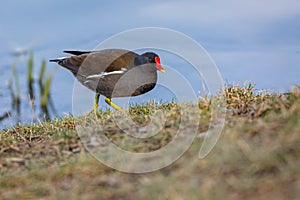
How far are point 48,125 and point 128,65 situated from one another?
1.47 meters

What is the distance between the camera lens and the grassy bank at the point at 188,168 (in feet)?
11.2

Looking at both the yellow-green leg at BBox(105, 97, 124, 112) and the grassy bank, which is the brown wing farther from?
the grassy bank

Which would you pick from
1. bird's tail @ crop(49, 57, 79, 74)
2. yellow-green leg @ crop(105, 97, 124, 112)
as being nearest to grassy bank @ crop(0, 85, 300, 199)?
yellow-green leg @ crop(105, 97, 124, 112)

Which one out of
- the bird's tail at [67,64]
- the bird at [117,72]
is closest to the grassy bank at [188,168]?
the bird at [117,72]

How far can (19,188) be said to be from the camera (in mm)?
4500

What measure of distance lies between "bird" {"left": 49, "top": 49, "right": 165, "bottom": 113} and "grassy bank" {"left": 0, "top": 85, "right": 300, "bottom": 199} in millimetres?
2416

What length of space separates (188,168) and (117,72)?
451 cm

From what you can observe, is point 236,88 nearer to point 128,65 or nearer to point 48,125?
point 128,65

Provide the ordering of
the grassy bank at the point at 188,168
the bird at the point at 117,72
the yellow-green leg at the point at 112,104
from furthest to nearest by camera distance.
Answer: the bird at the point at 117,72 → the yellow-green leg at the point at 112,104 → the grassy bank at the point at 188,168

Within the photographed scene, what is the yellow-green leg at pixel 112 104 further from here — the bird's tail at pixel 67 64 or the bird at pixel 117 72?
the bird's tail at pixel 67 64

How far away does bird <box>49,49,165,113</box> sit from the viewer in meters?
8.15

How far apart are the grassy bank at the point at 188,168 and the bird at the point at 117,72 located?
2.42m

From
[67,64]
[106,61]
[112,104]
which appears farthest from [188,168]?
[67,64]

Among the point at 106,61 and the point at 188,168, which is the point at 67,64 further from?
the point at 188,168
